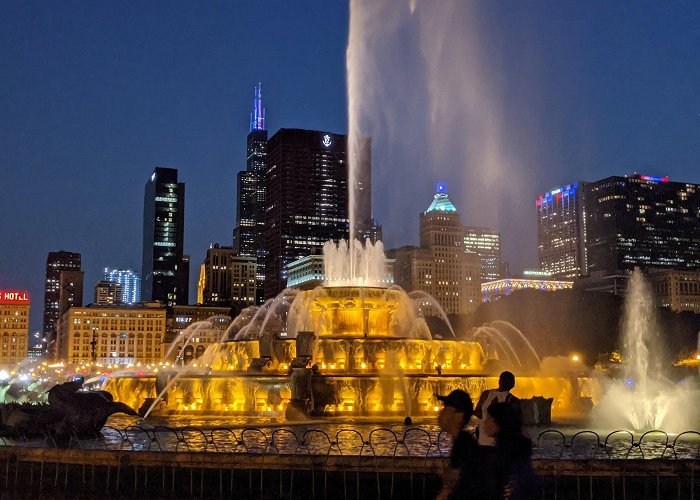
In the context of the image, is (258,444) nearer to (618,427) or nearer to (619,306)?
(618,427)

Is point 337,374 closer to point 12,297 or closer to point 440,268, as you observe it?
point 440,268

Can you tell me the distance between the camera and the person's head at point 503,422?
23.1ft

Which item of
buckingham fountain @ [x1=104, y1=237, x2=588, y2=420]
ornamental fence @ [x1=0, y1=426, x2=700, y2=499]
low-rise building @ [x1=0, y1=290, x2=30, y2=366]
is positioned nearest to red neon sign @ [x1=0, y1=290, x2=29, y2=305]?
low-rise building @ [x1=0, y1=290, x2=30, y2=366]

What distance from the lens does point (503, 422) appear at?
7.06 meters

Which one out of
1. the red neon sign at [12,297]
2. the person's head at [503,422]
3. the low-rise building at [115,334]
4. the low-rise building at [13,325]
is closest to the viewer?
the person's head at [503,422]

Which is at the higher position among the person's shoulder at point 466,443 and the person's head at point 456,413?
the person's head at point 456,413

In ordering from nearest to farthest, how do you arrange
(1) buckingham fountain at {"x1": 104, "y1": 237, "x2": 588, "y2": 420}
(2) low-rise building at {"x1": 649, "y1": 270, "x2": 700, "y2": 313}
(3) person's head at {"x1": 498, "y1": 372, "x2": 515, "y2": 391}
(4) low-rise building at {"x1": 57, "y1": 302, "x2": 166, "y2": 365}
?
(3) person's head at {"x1": 498, "y1": 372, "x2": 515, "y2": 391}, (1) buckingham fountain at {"x1": 104, "y1": 237, "x2": 588, "y2": 420}, (2) low-rise building at {"x1": 649, "y1": 270, "x2": 700, "y2": 313}, (4) low-rise building at {"x1": 57, "y1": 302, "x2": 166, "y2": 365}

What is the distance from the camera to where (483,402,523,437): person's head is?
7027 millimetres

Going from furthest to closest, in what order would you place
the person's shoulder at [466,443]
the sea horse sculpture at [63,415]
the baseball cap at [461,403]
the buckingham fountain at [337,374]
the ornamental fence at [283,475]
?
the buckingham fountain at [337,374], the sea horse sculpture at [63,415], the ornamental fence at [283,475], the baseball cap at [461,403], the person's shoulder at [466,443]

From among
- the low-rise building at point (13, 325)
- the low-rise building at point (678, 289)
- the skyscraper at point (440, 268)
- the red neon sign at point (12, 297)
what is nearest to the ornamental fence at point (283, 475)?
the low-rise building at point (678, 289)

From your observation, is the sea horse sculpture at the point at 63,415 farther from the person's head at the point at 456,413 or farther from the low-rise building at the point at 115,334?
the low-rise building at the point at 115,334

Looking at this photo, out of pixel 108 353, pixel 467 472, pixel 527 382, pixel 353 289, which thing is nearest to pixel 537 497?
pixel 467 472

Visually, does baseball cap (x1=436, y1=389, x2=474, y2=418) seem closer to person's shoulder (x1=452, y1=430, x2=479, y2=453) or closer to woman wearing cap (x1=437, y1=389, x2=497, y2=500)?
woman wearing cap (x1=437, y1=389, x2=497, y2=500)

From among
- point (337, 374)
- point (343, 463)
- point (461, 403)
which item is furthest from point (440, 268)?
point (461, 403)
